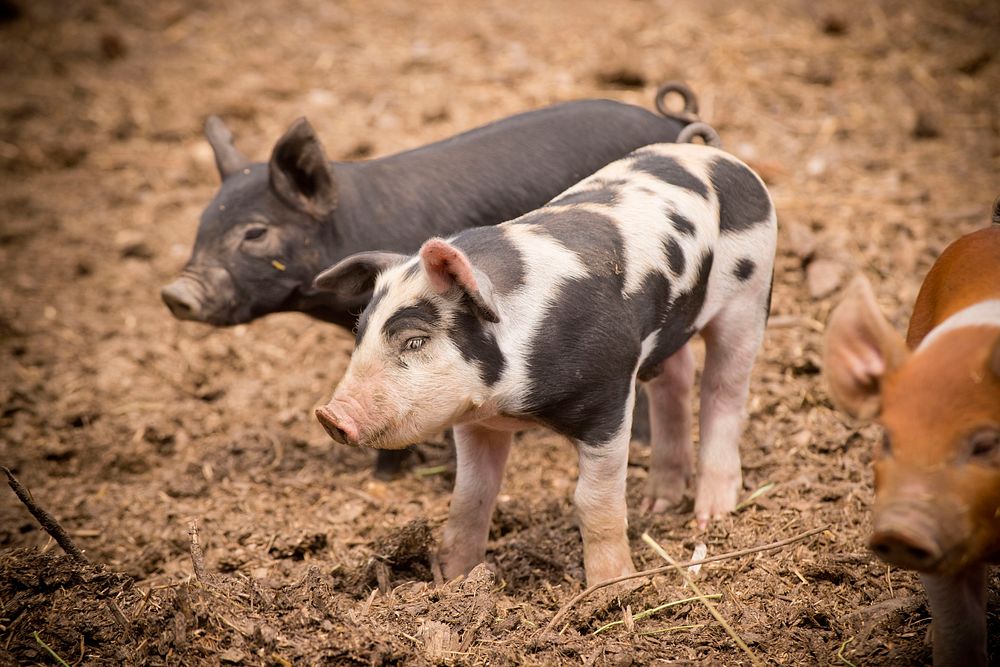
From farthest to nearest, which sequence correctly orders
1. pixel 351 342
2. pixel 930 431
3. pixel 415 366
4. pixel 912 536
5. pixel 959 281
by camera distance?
pixel 351 342 → pixel 415 366 → pixel 959 281 → pixel 930 431 → pixel 912 536

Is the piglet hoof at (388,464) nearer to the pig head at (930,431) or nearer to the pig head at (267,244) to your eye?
the pig head at (267,244)

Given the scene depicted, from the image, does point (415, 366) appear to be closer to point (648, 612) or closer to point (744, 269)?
point (648, 612)

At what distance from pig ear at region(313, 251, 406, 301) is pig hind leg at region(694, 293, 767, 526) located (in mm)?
1343

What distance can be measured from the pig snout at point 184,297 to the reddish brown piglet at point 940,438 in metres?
2.91

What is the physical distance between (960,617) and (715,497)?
1492mm

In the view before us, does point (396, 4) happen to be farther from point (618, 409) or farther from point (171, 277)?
point (618, 409)

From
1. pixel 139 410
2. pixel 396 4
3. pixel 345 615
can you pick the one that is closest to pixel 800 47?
pixel 396 4

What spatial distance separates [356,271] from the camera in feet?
11.8

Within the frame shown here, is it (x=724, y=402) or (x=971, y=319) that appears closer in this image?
(x=971, y=319)

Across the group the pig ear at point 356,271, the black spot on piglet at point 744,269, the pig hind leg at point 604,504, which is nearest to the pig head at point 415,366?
the pig ear at point 356,271

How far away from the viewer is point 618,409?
3.48m

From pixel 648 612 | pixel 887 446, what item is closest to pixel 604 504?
pixel 648 612

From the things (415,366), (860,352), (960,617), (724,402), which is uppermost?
(860,352)

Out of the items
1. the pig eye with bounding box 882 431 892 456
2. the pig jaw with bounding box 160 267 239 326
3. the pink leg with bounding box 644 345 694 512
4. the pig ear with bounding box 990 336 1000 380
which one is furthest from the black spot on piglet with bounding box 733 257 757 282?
the pig jaw with bounding box 160 267 239 326
